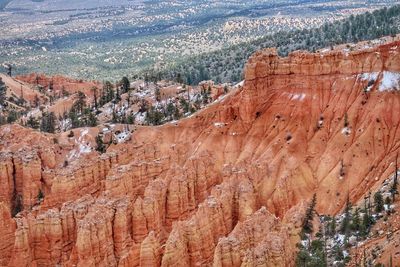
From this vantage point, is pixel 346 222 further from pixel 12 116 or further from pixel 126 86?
pixel 12 116

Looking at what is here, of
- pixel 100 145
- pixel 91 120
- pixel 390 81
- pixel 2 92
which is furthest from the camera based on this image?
pixel 2 92

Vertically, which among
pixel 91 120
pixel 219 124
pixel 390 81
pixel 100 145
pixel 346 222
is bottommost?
pixel 91 120

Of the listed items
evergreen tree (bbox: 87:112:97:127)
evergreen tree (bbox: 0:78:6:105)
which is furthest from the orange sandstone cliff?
evergreen tree (bbox: 0:78:6:105)

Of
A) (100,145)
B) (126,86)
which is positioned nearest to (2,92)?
(126,86)

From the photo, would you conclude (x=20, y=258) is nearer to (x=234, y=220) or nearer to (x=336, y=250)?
(x=234, y=220)

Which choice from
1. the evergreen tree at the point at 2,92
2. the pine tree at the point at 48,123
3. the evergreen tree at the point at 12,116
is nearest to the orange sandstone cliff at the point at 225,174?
the pine tree at the point at 48,123

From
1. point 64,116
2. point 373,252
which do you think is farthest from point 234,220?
point 64,116

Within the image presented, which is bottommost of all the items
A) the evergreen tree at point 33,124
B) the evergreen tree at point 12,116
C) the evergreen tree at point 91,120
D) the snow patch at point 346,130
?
the evergreen tree at point 12,116

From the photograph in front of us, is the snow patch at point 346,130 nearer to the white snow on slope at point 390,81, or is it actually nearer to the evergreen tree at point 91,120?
the white snow on slope at point 390,81
